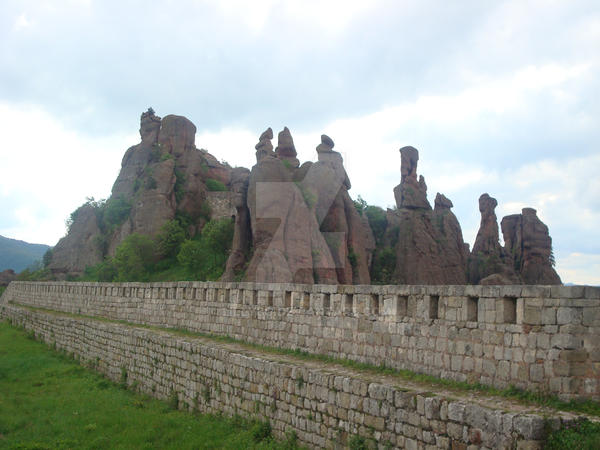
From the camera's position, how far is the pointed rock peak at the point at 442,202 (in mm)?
46062

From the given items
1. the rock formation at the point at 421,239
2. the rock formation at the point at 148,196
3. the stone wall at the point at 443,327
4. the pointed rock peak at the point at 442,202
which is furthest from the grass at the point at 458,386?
the pointed rock peak at the point at 442,202

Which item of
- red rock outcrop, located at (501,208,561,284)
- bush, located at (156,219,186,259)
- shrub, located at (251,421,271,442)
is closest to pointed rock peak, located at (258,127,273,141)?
bush, located at (156,219,186,259)

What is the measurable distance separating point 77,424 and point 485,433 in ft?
32.3

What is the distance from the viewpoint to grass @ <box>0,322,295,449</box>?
35.6 feet

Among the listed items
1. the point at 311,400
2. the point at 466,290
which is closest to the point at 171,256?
the point at 311,400

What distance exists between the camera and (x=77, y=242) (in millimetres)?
48562

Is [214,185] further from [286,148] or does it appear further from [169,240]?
[286,148]

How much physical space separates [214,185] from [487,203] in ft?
78.7

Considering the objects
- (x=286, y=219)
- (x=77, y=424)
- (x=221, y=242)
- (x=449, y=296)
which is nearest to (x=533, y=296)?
(x=449, y=296)

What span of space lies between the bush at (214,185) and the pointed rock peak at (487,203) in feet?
75.8

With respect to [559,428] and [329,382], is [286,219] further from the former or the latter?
[559,428]

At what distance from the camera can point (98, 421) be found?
12.8 meters

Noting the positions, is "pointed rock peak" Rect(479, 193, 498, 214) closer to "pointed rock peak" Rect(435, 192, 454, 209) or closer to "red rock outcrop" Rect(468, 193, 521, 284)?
"red rock outcrop" Rect(468, 193, 521, 284)

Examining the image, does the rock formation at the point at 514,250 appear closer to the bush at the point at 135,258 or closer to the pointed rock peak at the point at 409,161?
the pointed rock peak at the point at 409,161
